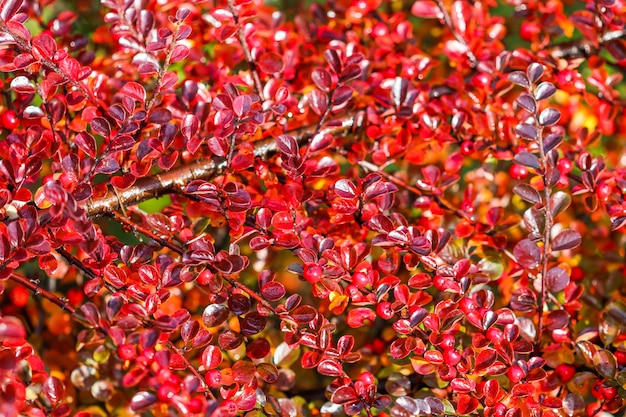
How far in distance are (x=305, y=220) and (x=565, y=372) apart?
1.33ft

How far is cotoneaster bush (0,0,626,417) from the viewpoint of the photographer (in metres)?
0.72

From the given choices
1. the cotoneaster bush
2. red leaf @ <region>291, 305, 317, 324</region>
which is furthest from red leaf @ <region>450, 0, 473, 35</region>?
red leaf @ <region>291, 305, 317, 324</region>

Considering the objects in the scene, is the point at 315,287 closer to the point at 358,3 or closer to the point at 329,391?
the point at 329,391

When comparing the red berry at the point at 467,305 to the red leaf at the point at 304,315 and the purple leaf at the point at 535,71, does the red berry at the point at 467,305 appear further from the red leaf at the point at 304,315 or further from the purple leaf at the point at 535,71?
the purple leaf at the point at 535,71

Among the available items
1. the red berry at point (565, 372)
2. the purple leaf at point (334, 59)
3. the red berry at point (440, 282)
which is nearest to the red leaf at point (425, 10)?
the purple leaf at point (334, 59)

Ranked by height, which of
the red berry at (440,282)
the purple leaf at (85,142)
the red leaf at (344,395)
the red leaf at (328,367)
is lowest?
the red leaf at (344,395)

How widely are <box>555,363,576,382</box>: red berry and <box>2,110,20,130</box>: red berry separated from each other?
82 cm

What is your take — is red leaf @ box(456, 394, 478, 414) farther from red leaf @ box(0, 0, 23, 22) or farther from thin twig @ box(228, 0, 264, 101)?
red leaf @ box(0, 0, 23, 22)

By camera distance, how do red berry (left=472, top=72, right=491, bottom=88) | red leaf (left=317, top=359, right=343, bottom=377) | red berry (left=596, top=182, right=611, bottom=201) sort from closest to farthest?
red leaf (left=317, top=359, right=343, bottom=377)
red berry (left=596, top=182, right=611, bottom=201)
red berry (left=472, top=72, right=491, bottom=88)

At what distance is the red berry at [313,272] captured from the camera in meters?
0.74

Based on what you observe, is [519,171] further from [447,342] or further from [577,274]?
[447,342]

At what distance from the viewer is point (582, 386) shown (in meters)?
0.80

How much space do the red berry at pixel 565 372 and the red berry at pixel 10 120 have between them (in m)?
0.82

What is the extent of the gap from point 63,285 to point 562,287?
816 mm
